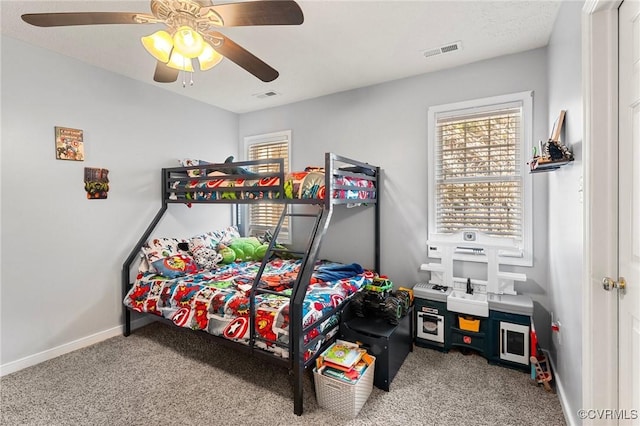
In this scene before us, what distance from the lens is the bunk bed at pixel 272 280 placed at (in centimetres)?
196

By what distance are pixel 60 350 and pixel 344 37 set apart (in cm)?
359

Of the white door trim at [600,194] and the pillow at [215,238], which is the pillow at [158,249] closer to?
the pillow at [215,238]

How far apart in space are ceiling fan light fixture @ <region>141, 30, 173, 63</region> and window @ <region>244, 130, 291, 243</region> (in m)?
2.22

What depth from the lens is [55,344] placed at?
2578mm

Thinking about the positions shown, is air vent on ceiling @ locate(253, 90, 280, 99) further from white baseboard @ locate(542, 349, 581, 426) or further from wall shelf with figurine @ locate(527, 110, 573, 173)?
white baseboard @ locate(542, 349, 581, 426)

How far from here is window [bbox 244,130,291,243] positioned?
13.1 feet

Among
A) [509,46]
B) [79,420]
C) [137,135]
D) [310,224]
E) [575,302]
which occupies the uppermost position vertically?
[509,46]

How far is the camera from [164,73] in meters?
1.95

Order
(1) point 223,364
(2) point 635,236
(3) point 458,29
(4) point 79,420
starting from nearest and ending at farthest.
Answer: (2) point 635,236
(4) point 79,420
(3) point 458,29
(1) point 223,364

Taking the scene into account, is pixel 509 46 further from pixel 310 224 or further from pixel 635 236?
pixel 310 224

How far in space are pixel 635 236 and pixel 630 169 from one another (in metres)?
0.28

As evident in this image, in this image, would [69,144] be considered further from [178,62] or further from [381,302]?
[381,302]

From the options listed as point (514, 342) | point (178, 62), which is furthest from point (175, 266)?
point (514, 342)

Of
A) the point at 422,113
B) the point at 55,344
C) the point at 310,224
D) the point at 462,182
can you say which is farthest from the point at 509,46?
the point at 55,344
